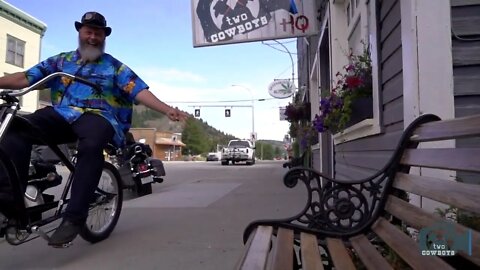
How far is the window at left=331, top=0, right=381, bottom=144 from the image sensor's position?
3.67m

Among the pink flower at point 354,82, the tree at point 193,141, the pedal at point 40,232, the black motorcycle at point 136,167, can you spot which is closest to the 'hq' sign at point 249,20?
the black motorcycle at point 136,167

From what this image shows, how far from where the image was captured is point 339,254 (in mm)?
1962

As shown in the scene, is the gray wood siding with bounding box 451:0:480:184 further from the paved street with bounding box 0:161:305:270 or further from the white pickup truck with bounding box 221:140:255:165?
the white pickup truck with bounding box 221:140:255:165

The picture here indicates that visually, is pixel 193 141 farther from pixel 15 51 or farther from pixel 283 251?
pixel 283 251

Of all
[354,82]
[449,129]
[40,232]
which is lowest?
[40,232]

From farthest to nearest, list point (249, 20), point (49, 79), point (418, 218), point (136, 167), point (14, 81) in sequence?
1. point (249, 20)
2. point (136, 167)
3. point (14, 81)
4. point (49, 79)
5. point (418, 218)

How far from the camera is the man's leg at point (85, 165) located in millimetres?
2947

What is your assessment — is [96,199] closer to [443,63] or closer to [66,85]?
[66,85]

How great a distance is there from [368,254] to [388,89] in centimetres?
176

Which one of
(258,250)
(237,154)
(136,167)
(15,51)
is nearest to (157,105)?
(258,250)

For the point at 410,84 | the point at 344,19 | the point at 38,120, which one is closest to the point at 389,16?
the point at 410,84

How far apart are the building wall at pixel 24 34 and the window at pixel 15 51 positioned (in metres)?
0.24

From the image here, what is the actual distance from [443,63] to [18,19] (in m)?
32.3

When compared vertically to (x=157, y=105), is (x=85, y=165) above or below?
below
